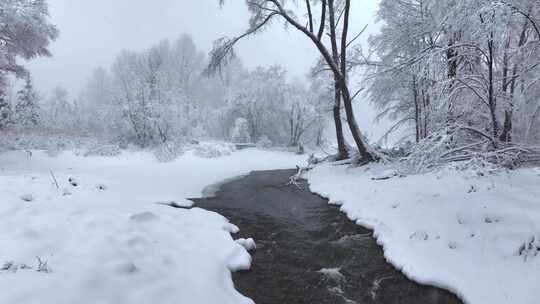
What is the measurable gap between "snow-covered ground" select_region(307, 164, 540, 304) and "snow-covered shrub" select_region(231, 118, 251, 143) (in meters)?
24.3

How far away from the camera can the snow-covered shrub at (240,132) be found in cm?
3108

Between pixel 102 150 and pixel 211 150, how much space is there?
7.38m

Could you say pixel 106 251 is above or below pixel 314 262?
above

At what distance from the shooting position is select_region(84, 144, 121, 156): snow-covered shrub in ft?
55.0

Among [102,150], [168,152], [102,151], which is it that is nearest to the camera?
[102,151]

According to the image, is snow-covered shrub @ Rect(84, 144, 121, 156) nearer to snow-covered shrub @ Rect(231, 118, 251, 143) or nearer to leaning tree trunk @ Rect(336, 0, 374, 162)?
leaning tree trunk @ Rect(336, 0, 374, 162)

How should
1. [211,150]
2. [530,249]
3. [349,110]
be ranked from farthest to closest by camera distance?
[211,150], [349,110], [530,249]

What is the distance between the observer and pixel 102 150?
17.3 metres

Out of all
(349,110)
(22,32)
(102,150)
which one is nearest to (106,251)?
(349,110)

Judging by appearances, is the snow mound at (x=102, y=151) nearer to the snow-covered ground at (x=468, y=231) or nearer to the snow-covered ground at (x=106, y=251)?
the snow-covered ground at (x=106, y=251)

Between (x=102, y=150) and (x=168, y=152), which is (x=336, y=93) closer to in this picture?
(x=168, y=152)

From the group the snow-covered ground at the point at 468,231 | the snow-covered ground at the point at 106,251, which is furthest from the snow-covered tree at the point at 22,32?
the snow-covered ground at the point at 468,231

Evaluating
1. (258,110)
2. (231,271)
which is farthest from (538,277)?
(258,110)

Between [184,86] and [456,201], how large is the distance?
39641mm
